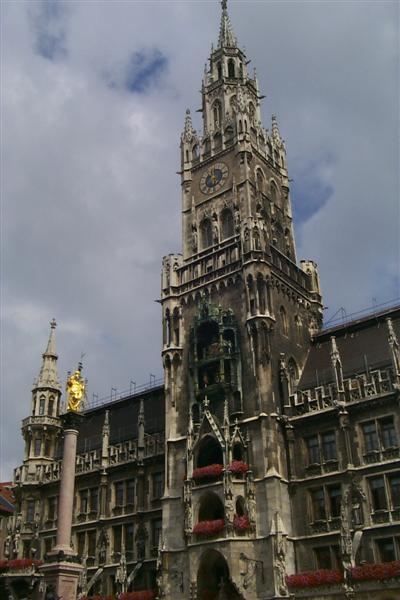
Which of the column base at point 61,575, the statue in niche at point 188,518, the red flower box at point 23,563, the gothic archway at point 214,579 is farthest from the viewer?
the red flower box at point 23,563

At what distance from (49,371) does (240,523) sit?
3321 cm

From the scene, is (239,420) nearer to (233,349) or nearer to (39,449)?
(233,349)

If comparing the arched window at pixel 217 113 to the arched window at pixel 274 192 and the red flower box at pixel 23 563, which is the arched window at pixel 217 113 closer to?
the arched window at pixel 274 192

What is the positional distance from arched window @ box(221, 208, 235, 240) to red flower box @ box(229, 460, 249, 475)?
64.5 feet

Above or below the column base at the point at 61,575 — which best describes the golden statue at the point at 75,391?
above

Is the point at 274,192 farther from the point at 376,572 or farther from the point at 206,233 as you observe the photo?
the point at 376,572

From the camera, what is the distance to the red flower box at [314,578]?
3947 centimetres

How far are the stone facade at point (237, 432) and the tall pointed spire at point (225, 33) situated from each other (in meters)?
4.77

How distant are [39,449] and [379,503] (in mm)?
35113

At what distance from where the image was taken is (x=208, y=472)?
A: 45281 mm

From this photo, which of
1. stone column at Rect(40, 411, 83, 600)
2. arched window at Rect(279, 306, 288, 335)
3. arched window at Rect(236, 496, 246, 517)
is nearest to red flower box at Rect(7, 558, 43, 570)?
arched window at Rect(236, 496, 246, 517)

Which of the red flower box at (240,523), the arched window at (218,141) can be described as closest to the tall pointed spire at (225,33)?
the arched window at (218,141)

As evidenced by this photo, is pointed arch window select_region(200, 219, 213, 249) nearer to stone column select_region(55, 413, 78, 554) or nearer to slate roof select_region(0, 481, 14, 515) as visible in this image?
stone column select_region(55, 413, 78, 554)

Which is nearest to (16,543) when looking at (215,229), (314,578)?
(314,578)
